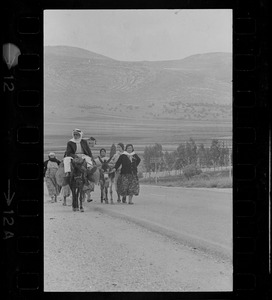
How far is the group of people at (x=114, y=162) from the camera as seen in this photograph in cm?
135

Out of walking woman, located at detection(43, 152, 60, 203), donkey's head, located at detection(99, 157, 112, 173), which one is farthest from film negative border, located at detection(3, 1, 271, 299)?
donkey's head, located at detection(99, 157, 112, 173)

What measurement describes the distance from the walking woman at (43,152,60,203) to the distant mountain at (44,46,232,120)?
131mm

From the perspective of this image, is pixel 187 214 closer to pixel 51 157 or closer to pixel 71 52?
pixel 51 157

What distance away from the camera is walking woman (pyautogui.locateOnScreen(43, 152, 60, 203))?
131 cm

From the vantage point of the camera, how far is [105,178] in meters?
1.39

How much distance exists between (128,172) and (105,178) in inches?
2.9

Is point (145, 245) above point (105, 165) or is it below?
below

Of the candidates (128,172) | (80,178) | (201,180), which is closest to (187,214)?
(201,180)

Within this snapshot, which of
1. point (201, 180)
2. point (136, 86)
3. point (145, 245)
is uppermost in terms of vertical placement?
point (136, 86)

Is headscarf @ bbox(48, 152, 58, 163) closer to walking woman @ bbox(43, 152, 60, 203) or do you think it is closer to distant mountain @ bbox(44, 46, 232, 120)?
walking woman @ bbox(43, 152, 60, 203)
